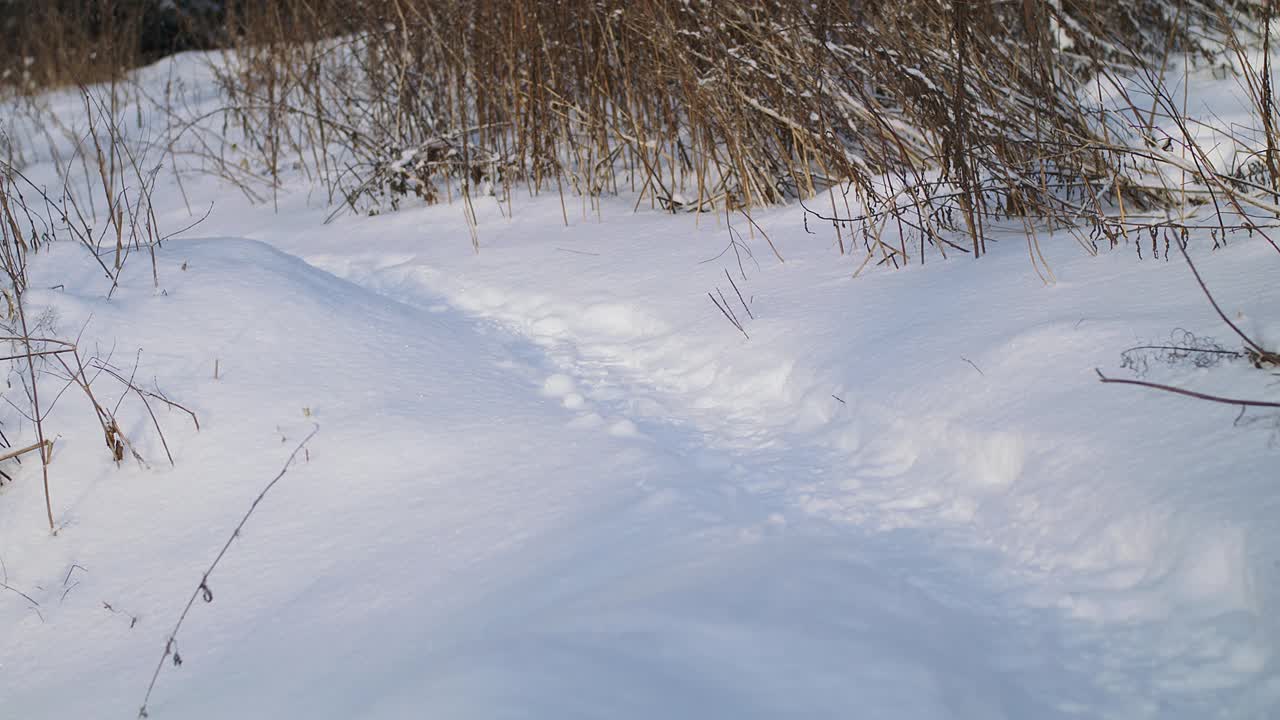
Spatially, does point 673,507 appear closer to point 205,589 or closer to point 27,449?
point 205,589

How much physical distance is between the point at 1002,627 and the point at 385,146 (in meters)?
4.06

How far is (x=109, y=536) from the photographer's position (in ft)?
5.32

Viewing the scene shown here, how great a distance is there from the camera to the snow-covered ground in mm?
1140

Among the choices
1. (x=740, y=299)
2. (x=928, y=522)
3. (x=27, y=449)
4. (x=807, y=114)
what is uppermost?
(x=807, y=114)

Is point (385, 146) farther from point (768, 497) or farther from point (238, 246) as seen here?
point (768, 497)

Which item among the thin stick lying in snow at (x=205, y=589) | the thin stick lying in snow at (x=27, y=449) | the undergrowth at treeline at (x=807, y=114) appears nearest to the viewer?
the thin stick lying in snow at (x=205, y=589)

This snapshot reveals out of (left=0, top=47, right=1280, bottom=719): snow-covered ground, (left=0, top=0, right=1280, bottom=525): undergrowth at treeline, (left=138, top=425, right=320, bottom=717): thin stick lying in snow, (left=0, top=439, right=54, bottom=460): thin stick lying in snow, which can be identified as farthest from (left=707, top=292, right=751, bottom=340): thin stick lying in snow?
(left=0, top=439, right=54, bottom=460): thin stick lying in snow

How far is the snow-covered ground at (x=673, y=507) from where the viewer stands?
114 centimetres

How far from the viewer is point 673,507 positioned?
60.8 inches

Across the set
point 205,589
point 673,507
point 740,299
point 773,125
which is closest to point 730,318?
point 740,299

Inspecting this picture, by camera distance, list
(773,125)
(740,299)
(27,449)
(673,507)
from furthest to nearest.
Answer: (773,125), (740,299), (27,449), (673,507)

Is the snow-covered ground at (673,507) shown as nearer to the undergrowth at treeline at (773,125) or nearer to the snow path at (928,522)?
the snow path at (928,522)

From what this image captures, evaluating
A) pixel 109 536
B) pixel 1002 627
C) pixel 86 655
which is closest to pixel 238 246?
pixel 109 536

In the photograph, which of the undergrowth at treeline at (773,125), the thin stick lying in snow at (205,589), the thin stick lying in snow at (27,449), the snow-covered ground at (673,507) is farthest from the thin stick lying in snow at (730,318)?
the thin stick lying in snow at (27,449)
